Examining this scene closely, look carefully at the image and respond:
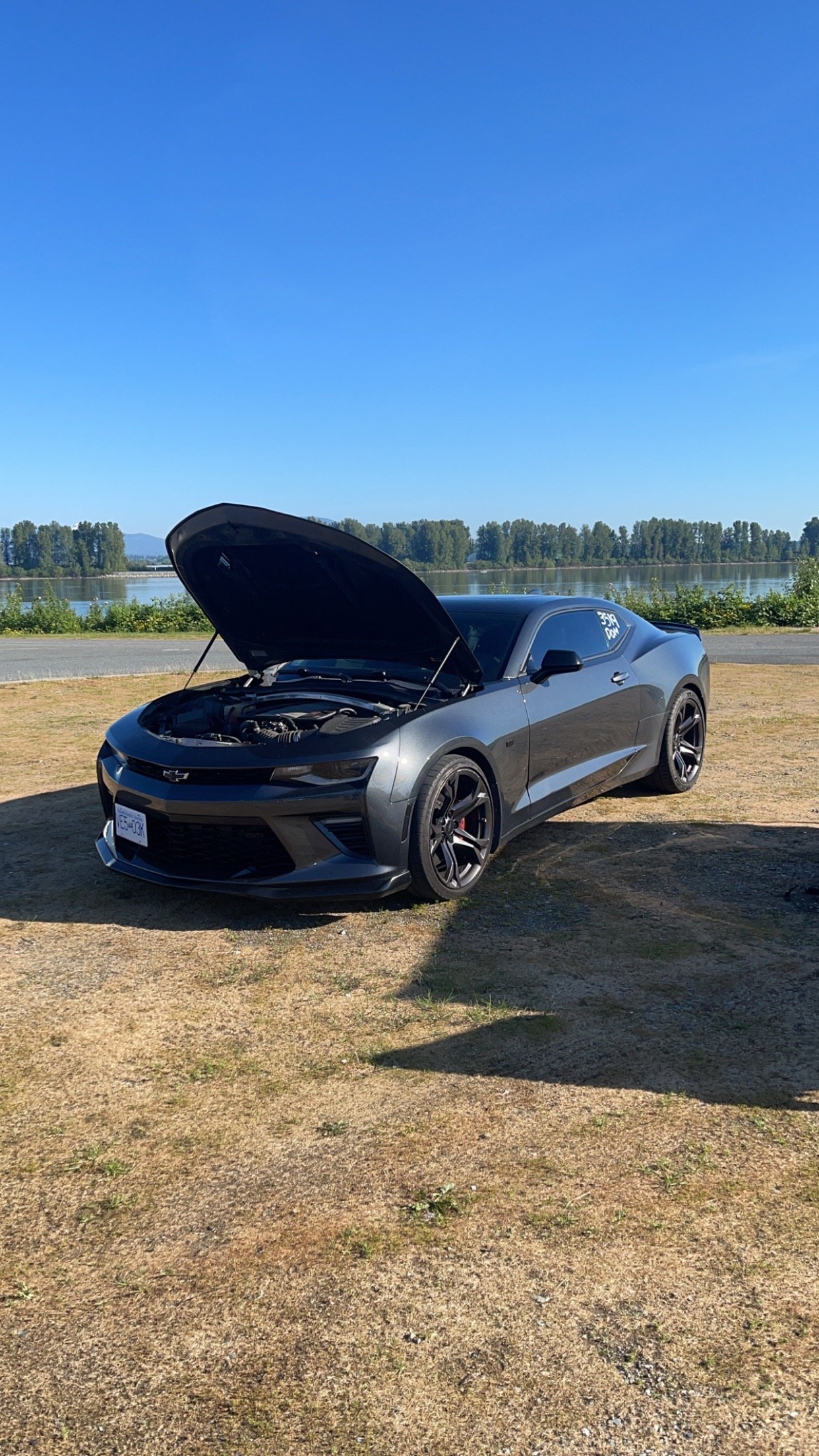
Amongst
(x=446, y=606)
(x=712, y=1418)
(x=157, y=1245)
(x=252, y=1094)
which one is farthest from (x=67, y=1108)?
(x=446, y=606)

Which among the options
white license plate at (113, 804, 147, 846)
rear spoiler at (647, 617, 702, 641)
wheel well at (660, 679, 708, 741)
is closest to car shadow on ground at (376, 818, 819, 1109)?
wheel well at (660, 679, 708, 741)

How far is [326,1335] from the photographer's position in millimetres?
2123

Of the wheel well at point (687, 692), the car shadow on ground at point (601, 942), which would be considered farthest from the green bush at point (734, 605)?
the car shadow on ground at point (601, 942)

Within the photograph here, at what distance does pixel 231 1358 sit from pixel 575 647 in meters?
4.58

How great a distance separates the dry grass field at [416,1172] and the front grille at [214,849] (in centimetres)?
28

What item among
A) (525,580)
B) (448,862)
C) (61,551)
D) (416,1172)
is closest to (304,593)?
(448,862)

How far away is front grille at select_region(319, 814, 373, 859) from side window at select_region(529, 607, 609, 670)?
63.2 inches

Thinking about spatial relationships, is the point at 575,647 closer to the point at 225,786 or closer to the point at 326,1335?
the point at 225,786

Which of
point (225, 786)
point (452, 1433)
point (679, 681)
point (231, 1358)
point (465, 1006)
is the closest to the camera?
point (452, 1433)

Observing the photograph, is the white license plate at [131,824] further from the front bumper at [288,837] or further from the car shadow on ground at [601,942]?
the car shadow on ground at [601,942]

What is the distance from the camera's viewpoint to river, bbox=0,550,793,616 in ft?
109

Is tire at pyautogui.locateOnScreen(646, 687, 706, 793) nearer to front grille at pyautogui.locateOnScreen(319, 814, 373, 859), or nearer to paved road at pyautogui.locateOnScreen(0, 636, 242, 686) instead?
front grille at pyautogui.locateOnScreen(319, 814, 373, 859)

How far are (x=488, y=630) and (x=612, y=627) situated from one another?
3.66 ft

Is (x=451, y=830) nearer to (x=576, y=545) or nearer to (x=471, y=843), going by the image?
(x=471, y=843)
